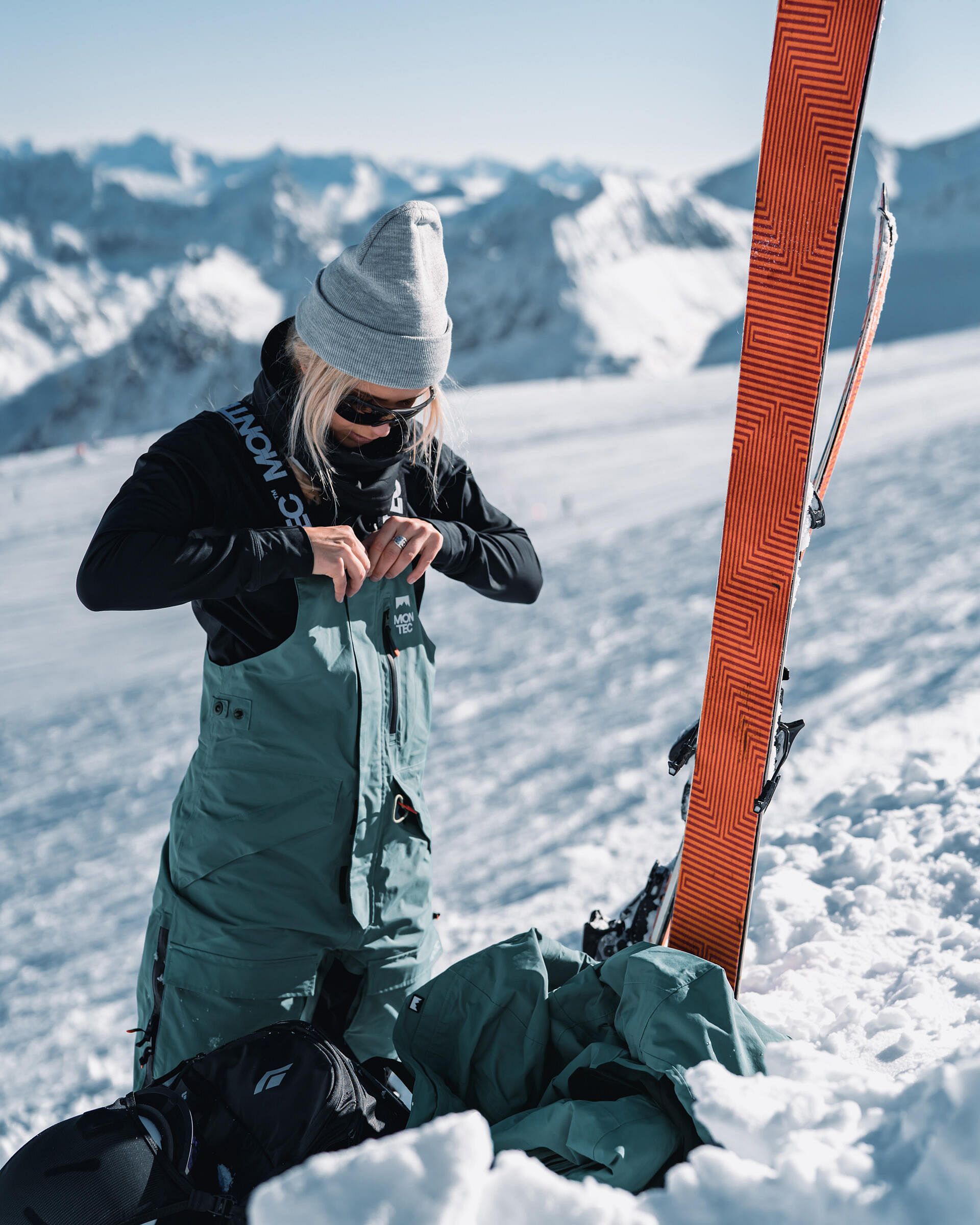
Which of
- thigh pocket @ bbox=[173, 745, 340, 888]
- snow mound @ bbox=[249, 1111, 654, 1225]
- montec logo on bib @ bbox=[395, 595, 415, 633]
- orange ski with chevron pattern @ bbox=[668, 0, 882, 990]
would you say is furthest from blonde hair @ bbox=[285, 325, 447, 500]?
snow mound @ bbox=[249, 1111, 654, 1225]

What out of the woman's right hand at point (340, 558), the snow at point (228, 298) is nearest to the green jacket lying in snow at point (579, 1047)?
the woman's right hand at point (340, 558)

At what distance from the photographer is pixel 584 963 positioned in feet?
5.48

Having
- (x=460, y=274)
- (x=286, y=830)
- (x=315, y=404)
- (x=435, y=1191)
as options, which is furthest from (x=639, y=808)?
(x=460, y=274)

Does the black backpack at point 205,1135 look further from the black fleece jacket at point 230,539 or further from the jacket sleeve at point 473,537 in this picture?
the jacket sleeve at point 473,537

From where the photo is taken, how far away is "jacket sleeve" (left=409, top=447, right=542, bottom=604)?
1.71 metres

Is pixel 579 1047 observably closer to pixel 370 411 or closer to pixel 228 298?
pixel 370 411

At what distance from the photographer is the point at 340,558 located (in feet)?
4.86

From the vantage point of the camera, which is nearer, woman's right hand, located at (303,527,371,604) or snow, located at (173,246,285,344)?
woman's right hand, located at (303,527,371,604)

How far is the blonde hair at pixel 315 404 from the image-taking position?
1491 millimetres

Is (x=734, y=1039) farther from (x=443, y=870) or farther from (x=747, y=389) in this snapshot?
(x=443, y=870)

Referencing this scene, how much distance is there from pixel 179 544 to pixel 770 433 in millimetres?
1004

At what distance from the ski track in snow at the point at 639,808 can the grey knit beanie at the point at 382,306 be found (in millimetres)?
842

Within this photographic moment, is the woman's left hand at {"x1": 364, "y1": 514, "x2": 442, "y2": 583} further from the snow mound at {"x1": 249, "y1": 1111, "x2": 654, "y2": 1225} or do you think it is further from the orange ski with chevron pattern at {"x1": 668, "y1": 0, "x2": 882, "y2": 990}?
the snow mound at {"x1": 249, "y1": 1111, "x2": 654, "y2": 1225}

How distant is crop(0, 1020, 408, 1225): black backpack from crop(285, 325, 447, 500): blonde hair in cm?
87
